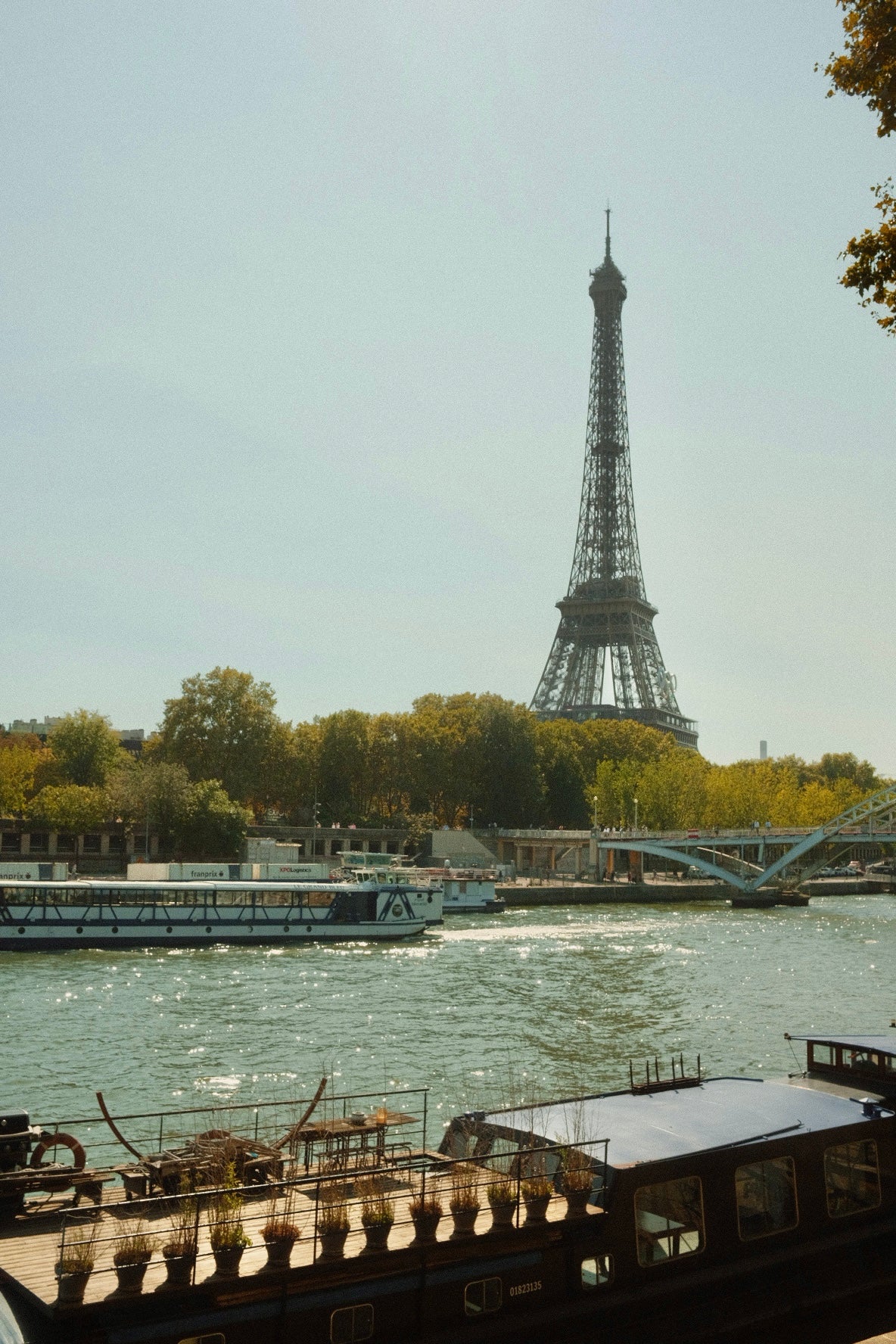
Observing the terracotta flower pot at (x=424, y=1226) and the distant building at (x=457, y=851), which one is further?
the distant building at (x=457, y=851)

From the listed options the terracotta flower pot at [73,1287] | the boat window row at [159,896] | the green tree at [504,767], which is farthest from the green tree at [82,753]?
the terracotta flower pot at [73,1287]

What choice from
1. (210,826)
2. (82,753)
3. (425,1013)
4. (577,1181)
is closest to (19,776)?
(82,753)

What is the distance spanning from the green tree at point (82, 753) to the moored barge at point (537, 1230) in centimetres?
7510

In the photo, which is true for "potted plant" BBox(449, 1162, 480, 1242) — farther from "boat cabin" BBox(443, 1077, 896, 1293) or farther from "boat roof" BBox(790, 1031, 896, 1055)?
"boat roof" BBox(790, 1031, 896, 1055)

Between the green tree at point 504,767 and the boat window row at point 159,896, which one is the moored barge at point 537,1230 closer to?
the boat window row at point 159,896

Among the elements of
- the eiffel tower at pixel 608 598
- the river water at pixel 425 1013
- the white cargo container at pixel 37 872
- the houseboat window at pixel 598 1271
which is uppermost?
the eiffel tower at pixel 608 598

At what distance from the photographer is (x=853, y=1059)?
1238 cm

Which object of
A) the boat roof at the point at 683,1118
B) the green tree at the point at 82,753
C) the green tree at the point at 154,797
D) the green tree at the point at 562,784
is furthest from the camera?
the green tree at the point at 562,784

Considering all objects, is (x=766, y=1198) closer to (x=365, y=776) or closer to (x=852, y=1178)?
(x=852, y=1178)

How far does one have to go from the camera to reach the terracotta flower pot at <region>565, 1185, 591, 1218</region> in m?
9.04

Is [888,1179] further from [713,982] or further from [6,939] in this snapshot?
[6,939]

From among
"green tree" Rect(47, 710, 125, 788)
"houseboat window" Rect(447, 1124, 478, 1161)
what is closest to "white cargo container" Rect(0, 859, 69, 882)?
"green tree" Rect(47, 710, 125, 788)

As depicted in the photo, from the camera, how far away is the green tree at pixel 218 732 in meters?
81.2

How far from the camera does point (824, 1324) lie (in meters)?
10.3
